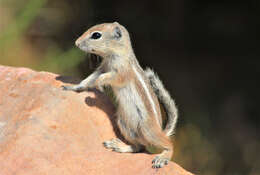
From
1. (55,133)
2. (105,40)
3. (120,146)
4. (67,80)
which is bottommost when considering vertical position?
(120,146)

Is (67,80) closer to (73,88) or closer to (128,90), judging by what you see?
(73,88)

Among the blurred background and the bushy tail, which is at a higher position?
the bushy tail

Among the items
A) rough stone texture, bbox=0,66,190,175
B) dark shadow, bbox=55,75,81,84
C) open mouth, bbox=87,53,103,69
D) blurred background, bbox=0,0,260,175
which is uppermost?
open mouth, bbox=87,53,103,69

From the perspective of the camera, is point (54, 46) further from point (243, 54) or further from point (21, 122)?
point (21, 122)

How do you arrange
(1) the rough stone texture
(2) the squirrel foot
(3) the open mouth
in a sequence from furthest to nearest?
(3) the open mouth < (2) the squirrel foot < (1) the rough stone texture

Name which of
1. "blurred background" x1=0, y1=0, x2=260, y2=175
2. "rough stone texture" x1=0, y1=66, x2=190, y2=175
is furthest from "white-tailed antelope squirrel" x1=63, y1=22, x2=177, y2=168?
"blurred background" x1=0, y1=0, x2=260, y2=175

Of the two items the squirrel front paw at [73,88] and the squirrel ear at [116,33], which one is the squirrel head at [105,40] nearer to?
the squirrel ear at [116,33]

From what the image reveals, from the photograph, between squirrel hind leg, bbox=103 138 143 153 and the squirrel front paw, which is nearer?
squirrel hind leg, bbox=103 138 143 153

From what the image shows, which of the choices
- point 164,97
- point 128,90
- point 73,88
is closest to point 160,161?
point 128,90

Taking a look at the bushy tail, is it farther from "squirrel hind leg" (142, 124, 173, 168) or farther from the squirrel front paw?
the squirrel front paw
